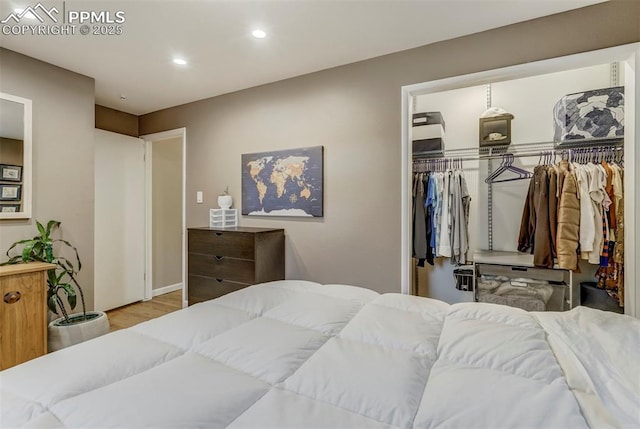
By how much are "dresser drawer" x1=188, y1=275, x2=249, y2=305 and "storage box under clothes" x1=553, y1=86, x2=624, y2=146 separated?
293 cm

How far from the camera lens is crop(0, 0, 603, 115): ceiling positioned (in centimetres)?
186

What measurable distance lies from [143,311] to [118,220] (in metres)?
1.08

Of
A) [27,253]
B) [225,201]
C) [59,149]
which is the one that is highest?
[59,149]

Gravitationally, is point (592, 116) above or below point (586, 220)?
above

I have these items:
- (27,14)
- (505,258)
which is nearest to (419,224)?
(505,258)

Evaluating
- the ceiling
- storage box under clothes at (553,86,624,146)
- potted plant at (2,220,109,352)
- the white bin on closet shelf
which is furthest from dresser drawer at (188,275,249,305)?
storage box under clothes at (553,86,624,146)

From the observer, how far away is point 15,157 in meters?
2.36

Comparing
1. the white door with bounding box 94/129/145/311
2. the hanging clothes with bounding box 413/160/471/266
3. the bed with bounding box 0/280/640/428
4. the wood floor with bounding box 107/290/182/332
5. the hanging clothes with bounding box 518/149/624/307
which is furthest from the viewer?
the white door with bounding box 94/129/145/311

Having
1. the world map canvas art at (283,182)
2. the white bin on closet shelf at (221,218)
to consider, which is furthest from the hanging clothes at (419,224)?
the white bin on closet shelf at (221,218)

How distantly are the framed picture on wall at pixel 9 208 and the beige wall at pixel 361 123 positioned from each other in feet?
5.25

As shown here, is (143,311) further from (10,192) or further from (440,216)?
(440,216)

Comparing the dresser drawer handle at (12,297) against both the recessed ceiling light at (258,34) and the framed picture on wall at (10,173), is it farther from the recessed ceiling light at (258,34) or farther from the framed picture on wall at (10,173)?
the recessed ceiling light at (258,34)

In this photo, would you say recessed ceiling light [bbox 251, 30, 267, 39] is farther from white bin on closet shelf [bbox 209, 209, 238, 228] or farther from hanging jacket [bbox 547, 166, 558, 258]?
hanging jacket [bbox 547, 166, 558, 258]

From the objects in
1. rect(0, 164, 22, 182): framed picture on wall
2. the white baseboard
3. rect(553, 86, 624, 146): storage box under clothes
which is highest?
rect(553, 86, 624, 146): storage box under clothes
